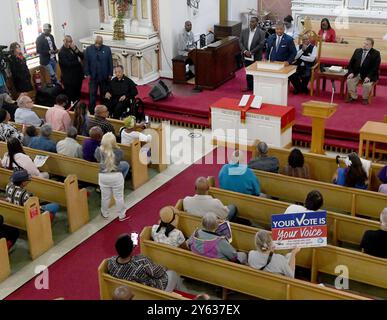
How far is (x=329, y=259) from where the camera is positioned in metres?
6.01

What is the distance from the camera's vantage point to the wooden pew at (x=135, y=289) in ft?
17.1

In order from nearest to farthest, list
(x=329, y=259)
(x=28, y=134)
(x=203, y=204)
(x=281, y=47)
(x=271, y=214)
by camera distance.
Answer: (x=329, y=259) → (x=203, y=204) → (x=271, y=214) → (x=28, y=134) → (x=281, y=47)

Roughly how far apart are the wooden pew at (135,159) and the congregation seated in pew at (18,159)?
1174 mm

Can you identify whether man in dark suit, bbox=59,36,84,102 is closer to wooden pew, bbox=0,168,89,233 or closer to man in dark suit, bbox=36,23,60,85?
man in dark suit, bbox=36,23,60,85

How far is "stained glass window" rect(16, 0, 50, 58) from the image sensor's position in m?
12.8

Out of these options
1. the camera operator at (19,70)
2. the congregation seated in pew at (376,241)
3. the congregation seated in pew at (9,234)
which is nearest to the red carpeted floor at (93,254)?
the congregation seated in pew at (9,234)

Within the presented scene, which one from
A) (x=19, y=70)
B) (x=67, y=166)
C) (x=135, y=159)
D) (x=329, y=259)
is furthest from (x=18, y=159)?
(x=19, y=70)

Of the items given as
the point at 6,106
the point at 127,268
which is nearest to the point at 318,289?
the point at 127,268

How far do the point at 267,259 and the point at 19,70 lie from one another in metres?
7.87

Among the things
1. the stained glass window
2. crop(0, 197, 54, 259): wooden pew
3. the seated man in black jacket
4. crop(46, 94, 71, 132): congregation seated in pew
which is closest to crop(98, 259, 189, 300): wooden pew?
crop(0, 197, 54, 259): wooden pew

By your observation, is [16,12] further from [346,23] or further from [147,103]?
[346,23]

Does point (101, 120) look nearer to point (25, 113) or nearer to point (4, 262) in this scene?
point (25, 113)

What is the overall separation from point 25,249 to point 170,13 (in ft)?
23.5

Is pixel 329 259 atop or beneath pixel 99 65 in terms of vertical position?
beneath
